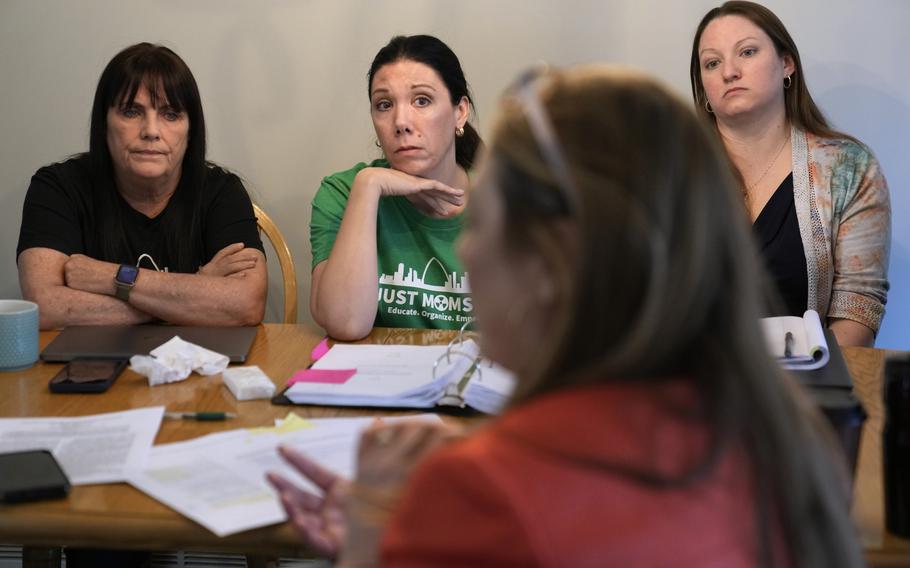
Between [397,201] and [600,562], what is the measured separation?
168 centimetres

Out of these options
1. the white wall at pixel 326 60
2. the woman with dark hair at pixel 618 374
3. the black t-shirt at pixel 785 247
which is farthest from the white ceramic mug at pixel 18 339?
the black t-shirt at pixel 785 247

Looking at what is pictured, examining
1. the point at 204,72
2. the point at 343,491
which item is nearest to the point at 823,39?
the point at 204,72

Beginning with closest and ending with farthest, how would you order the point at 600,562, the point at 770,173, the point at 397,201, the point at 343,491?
the point at 600,562, the point at 343,491, the point at 397,201, the point at 770,173

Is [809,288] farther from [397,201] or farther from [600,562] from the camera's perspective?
[600,562]

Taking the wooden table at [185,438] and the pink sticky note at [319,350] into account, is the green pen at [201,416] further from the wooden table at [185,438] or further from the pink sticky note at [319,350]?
the pink sticky note at [319,350]

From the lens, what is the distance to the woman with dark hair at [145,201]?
86.0 inches

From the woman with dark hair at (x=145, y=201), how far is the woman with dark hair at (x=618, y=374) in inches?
58.4

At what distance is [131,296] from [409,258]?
580mm

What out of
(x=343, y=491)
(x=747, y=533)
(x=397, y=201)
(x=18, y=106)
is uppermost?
(x=18, y=106)

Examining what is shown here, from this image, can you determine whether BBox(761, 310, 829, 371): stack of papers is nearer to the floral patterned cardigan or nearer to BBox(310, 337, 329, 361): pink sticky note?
the floral patterned cardigan

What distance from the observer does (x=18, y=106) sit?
297cm

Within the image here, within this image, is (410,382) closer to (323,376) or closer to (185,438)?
(323,376)

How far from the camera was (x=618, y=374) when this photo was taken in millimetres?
678

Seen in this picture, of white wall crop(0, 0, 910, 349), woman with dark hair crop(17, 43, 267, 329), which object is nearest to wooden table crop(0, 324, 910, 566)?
woman with dark hair crop(17, 43, 267, 329)
